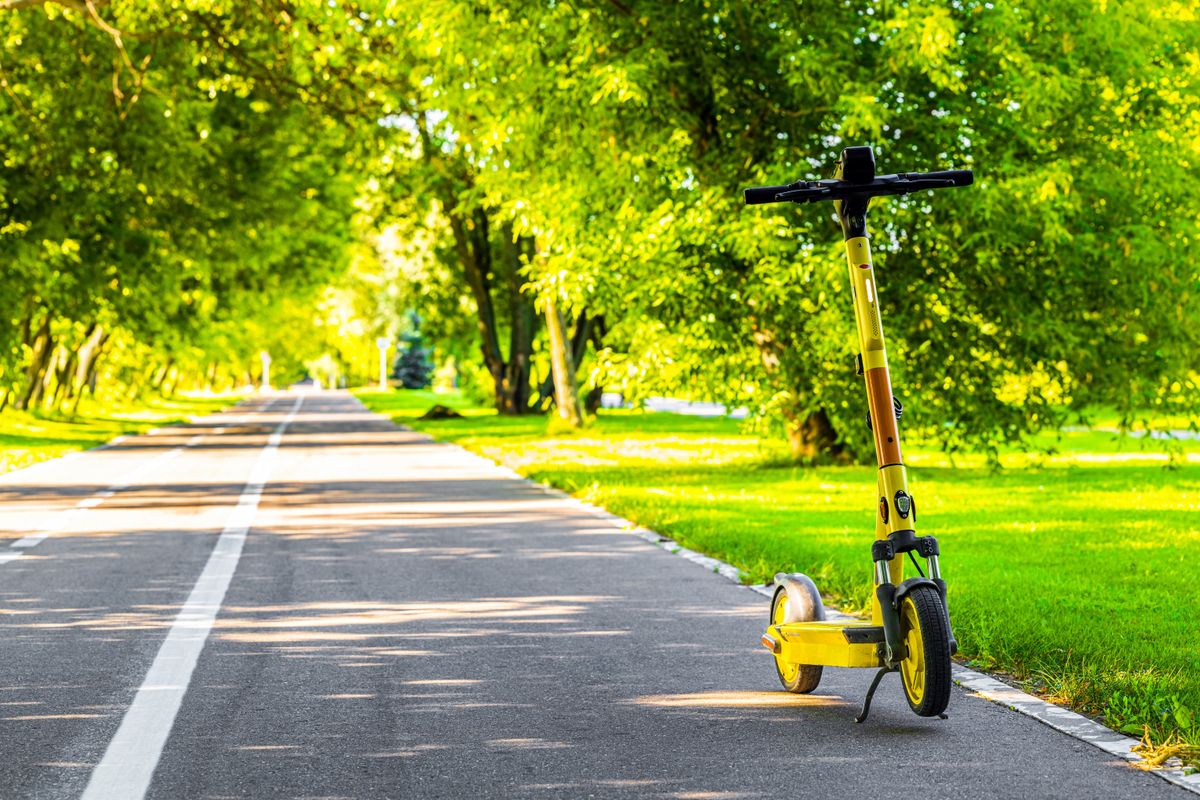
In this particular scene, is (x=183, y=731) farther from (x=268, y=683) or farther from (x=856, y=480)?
(x=856, y=480)

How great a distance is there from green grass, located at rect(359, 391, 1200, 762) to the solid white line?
3.45 meters

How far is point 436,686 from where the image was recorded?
672cm

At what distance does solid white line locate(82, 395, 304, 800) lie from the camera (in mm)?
5062

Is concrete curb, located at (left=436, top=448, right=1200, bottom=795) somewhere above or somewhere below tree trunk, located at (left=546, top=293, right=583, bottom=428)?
below

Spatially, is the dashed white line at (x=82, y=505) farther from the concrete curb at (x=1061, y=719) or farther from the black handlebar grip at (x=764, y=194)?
the black handlebar grip at (x=764, y=194)

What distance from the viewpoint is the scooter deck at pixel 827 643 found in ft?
19.5

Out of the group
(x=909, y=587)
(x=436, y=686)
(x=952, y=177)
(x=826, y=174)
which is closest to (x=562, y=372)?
(x=826, y=174)

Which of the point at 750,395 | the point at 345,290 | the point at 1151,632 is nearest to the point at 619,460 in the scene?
the point at 750,395

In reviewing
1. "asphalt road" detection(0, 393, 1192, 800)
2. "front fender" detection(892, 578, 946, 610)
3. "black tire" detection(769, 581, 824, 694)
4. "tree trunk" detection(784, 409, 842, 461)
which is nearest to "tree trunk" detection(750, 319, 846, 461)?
"tree trunk" detection(784, 409, 842, 461)

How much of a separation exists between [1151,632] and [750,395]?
12.5 metres

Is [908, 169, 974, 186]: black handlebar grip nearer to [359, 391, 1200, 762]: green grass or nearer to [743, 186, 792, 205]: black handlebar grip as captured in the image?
[743, 186, 792, 205]: black handlebar grip

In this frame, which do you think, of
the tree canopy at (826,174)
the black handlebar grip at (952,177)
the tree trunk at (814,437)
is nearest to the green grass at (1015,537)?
the tree trunk at (814,437)

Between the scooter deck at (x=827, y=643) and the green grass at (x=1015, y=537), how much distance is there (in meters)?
0.92

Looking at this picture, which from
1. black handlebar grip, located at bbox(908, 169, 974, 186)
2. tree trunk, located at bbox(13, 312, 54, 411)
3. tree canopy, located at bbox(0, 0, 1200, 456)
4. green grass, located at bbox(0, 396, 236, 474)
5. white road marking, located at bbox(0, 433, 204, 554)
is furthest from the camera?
tree trunk, located at bbox(13, 312, 54, 411)
